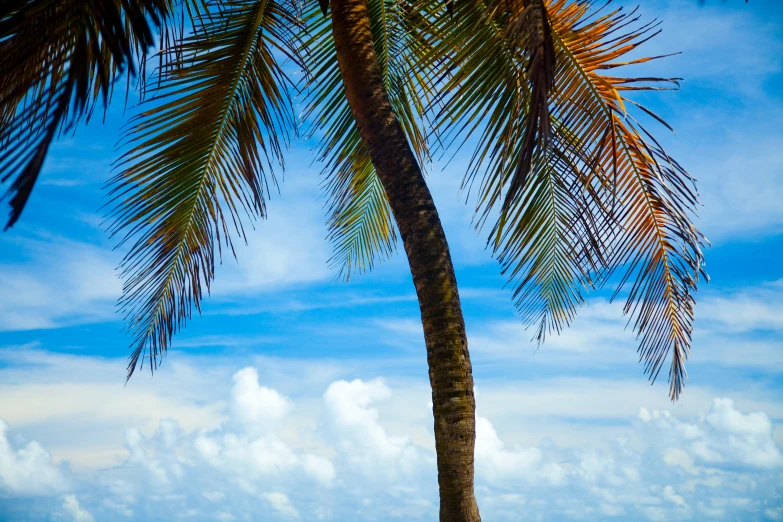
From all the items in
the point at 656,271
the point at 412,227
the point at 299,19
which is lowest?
the point at 412,227

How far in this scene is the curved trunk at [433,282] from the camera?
448 centimetres

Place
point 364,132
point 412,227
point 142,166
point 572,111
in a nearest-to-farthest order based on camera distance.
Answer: point 412,227 → point 364,132 → point 572,111 → point 142,166

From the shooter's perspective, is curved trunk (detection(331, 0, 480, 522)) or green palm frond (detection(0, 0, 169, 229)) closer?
green palm frond (detection(0, 0, 169, 229))

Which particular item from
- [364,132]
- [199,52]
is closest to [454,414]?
[364,132]

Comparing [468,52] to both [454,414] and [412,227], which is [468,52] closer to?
[412,227]

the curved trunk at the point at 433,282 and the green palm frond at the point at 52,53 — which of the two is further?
the curved trunk at the point at 433,282

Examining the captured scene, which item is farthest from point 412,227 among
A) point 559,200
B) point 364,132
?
point 559,200

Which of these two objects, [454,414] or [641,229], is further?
[641,229]

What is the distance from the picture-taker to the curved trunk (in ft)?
14.7

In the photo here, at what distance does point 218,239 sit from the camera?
22.0ft

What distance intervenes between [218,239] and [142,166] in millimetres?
996

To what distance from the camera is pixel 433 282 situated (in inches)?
186

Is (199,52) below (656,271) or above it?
above

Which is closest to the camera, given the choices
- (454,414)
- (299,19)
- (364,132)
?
→ (454,414)
